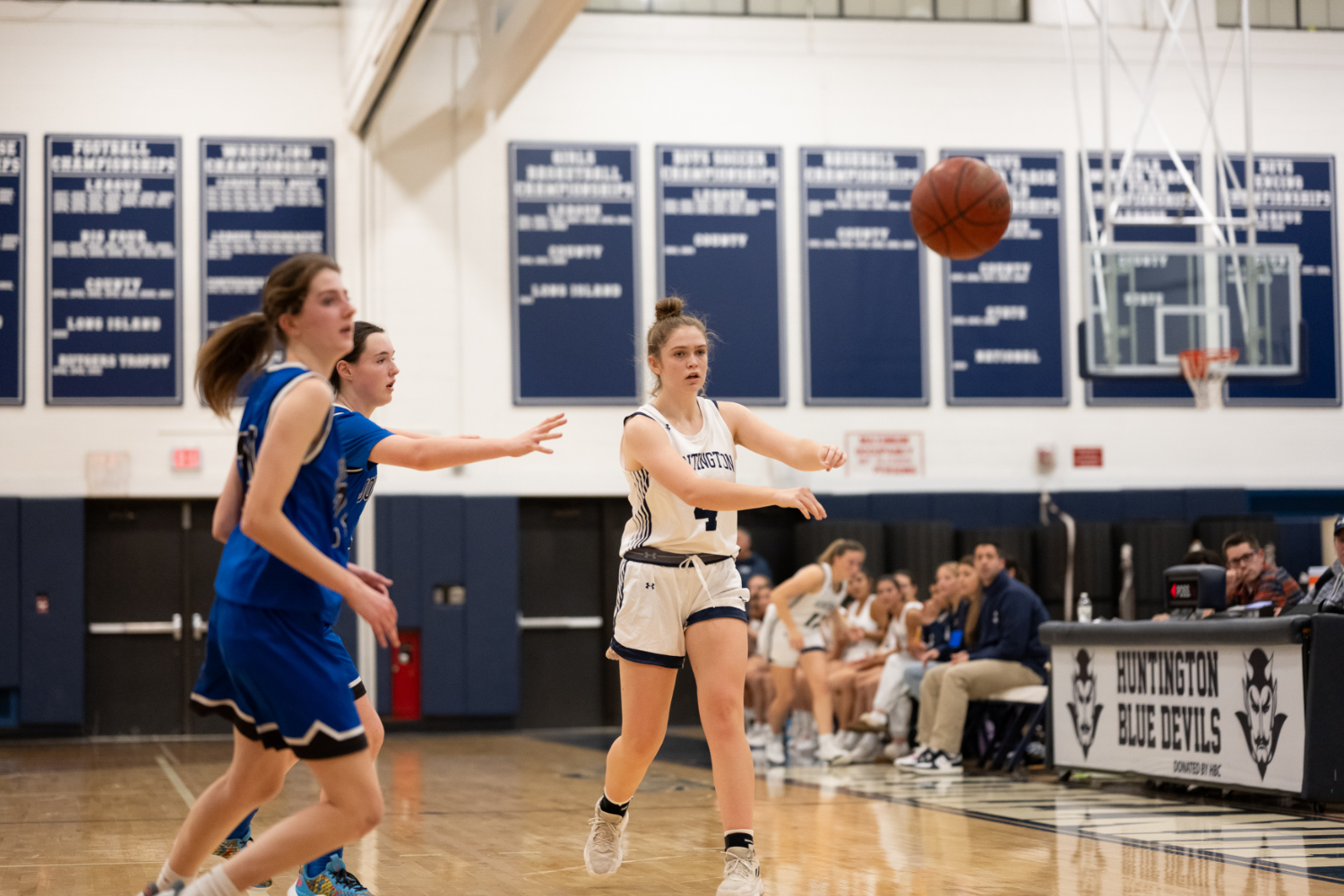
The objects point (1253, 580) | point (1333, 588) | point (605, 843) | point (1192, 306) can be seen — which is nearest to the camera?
point (605, 843)

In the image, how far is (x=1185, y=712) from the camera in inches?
271

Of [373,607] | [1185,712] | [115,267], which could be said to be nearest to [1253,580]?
[1185,712]

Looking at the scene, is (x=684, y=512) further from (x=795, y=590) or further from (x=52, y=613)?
(x=52, y=613)

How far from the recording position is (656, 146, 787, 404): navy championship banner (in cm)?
1354

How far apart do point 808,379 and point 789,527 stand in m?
1.48

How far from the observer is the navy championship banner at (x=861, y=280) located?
13688 millimetres

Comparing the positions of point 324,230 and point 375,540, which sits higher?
point 324,230

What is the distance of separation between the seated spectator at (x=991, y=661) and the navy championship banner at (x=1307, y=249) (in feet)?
21.7

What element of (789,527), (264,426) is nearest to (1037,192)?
(789,527)

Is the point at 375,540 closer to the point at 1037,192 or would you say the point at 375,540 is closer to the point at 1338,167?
the point at 1037,192

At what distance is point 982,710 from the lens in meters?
8.91

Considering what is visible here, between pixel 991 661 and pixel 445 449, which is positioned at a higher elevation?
pixel 445 449

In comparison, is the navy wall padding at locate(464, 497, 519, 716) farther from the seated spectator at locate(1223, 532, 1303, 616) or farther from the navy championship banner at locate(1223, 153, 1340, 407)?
the navy championship banner at locate(1223, 153, 1340, 407)

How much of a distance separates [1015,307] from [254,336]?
38.3ft
